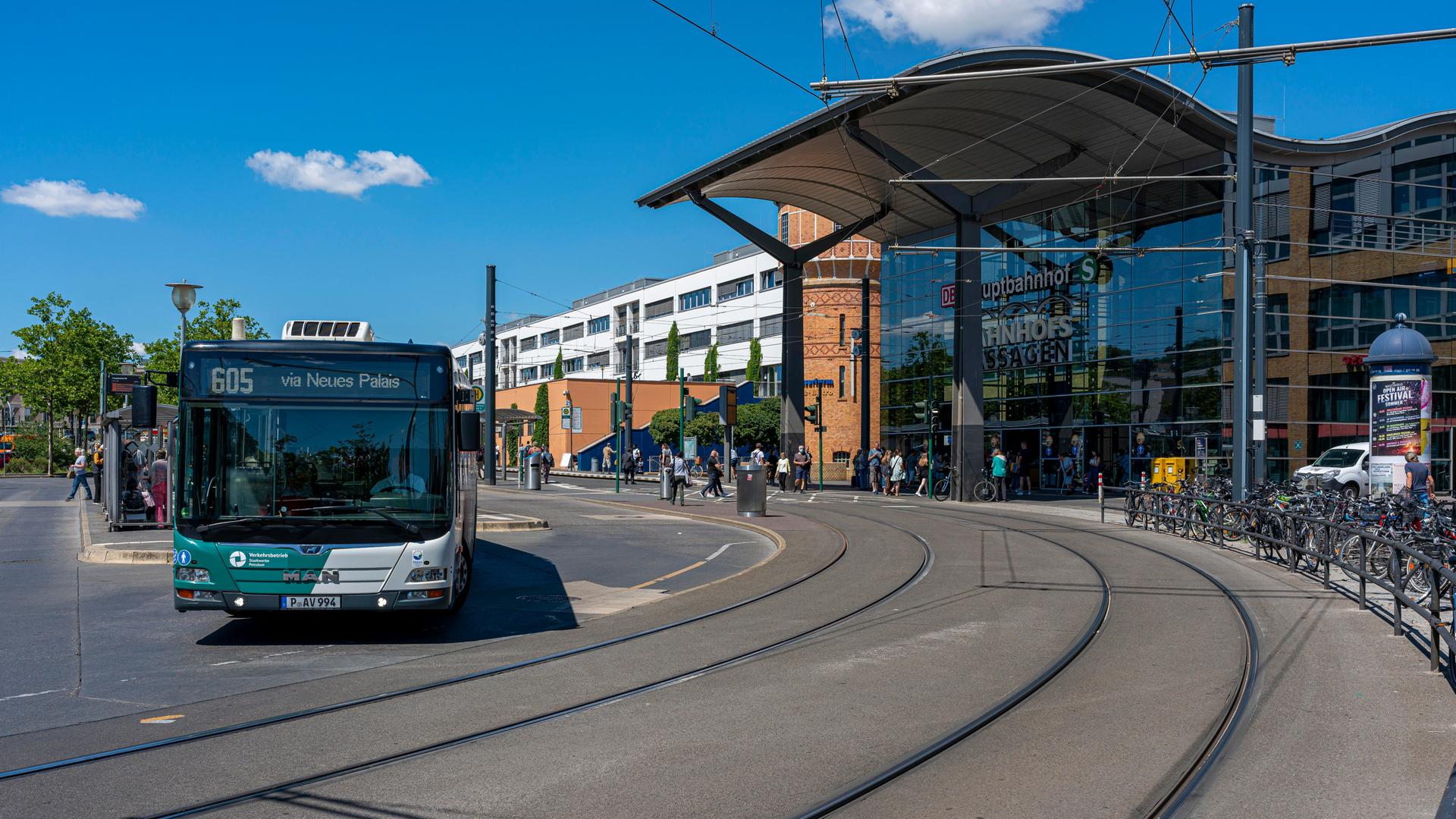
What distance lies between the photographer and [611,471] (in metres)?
63.6

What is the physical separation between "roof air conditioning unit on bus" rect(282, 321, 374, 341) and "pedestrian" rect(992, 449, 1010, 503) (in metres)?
24.0

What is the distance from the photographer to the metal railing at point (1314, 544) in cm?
823

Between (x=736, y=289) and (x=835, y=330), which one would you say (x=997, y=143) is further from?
(x=736, y=289)

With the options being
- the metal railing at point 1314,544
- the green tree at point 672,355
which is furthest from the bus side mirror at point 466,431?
the green tree at point 672,355

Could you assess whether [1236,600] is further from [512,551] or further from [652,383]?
[652,383]

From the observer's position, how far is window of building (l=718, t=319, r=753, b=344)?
7119 cm

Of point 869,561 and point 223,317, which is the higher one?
point 223,317

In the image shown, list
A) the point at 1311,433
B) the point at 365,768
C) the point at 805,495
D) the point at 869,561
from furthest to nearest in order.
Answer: the point at 805,495, the point at 1311,433, the point at 869,561, the point at 365,768

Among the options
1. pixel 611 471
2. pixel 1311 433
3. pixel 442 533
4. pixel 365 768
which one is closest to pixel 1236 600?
pixel 442 533

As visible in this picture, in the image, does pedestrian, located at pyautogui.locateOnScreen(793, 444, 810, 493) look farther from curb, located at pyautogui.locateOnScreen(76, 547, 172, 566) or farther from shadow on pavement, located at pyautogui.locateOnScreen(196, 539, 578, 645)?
shadow on pavement, located at pyautogui.locateOnScreen(196, 539, 578, 645)

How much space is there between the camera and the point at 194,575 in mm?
9484

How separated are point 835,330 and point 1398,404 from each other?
36.8m

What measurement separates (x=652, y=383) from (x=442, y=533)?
59149mm

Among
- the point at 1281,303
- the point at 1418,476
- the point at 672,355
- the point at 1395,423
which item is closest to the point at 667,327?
the point at 672,355
